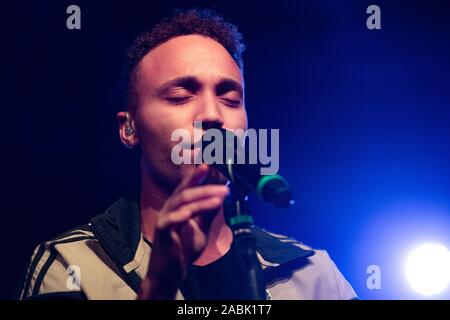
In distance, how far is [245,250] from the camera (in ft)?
3.91

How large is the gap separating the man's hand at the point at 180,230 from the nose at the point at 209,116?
39 cm

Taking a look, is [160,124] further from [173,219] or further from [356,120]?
[356,120]

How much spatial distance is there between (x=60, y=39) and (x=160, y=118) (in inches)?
32.0

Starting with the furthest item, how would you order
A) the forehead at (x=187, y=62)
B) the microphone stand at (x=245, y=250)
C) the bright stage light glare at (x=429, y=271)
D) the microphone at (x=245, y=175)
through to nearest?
the bright stage light glare at (x=429, y=271), the forehead at (x=187, y=62), the microphone stand at (x=245, y=250), the microphone at (x=245, y=175)

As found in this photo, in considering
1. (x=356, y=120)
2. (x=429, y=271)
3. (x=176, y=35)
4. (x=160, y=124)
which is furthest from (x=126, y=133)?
(x=429, y=271)

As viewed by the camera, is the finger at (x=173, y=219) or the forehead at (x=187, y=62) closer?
the finger at (x=173, y=219)

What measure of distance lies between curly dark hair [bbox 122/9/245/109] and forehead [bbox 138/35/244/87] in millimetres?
54

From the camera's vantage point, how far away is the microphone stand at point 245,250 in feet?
3.86

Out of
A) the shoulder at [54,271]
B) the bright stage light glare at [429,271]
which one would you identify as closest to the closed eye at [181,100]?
the shoulder at [54,271]

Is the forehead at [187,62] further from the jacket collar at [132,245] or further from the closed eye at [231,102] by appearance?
the jacket collar at [132,245]

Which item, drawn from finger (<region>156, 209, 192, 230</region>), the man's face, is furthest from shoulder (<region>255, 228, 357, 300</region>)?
finger (<region>156, 209, 192, 230</region>)

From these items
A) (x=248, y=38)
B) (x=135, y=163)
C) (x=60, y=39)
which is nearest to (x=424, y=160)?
(x=248, y=38)

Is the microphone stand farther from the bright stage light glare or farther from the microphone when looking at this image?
the bright stage light glare

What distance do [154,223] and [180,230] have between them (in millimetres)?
582
